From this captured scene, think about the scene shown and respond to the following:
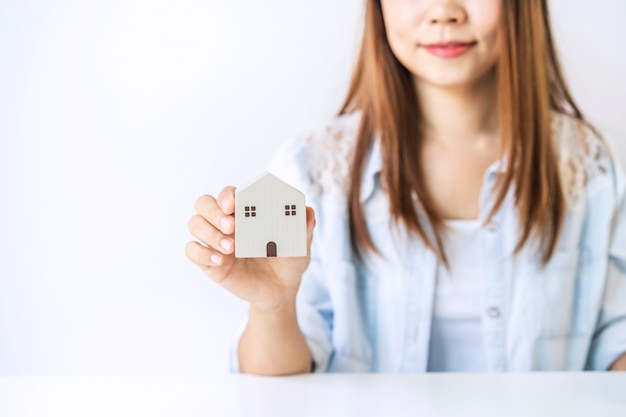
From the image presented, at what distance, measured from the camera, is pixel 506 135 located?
1.22 m

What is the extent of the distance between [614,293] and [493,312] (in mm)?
214

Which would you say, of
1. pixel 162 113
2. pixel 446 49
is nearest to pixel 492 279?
pixel 446 49

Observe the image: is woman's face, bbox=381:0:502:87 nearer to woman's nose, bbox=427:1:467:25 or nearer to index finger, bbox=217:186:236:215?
woman's nose, bbox=427:1:467:25

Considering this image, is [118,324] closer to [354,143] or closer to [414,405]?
[354,143]

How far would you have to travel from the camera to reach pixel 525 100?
1.21 metres

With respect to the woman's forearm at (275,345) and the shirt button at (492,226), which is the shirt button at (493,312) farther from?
the woman's forearm at (275,345)

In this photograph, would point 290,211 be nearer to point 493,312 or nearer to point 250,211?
point 250,211

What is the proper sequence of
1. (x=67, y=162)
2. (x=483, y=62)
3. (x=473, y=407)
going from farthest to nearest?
(x=67, y=162), (x=483, y=62), (x=473, y=407)

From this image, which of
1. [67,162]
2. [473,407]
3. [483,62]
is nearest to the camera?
[473,407]

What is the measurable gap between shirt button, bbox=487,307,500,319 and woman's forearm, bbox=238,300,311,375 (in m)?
0.32

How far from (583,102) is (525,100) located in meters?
0.21

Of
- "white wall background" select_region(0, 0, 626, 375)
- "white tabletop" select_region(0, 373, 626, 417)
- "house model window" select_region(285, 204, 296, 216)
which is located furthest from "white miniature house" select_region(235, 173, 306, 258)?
"white wall background" select_region(0, 0, 626, 375)

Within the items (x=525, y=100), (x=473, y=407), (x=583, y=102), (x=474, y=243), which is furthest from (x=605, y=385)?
(x=583, y=102)

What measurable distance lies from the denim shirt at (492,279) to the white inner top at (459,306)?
0.06 feet
